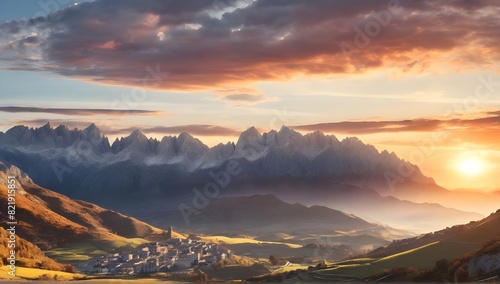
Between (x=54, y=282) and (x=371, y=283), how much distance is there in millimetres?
85290

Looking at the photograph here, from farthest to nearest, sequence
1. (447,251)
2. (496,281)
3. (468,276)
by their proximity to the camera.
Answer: (447,251) → (468,276) → (496,281)

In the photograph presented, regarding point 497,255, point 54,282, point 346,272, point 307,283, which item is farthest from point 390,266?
point 54,282

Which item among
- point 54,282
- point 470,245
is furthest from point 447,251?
point 54,282

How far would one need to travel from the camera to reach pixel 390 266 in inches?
7677

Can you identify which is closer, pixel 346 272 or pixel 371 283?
pixel 371 283

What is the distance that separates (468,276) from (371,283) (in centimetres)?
2438

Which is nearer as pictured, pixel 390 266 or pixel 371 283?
pixel 371 283

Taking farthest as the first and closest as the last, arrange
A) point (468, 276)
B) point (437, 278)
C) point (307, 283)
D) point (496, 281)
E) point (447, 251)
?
point (447, 251)
point (307, 283)
point (437, 278)
point (468, 276)
point (496, 281)

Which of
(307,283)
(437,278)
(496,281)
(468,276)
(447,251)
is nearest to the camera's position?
(496,281)

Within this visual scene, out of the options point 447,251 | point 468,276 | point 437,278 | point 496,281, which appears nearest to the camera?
point 496,281

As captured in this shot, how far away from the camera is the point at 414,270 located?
180 metres

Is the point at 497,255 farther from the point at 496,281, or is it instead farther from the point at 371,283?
the point at 371,283

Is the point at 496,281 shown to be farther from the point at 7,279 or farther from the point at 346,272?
the point at 7,279

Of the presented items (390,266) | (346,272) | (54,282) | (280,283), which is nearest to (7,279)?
(54,282)
